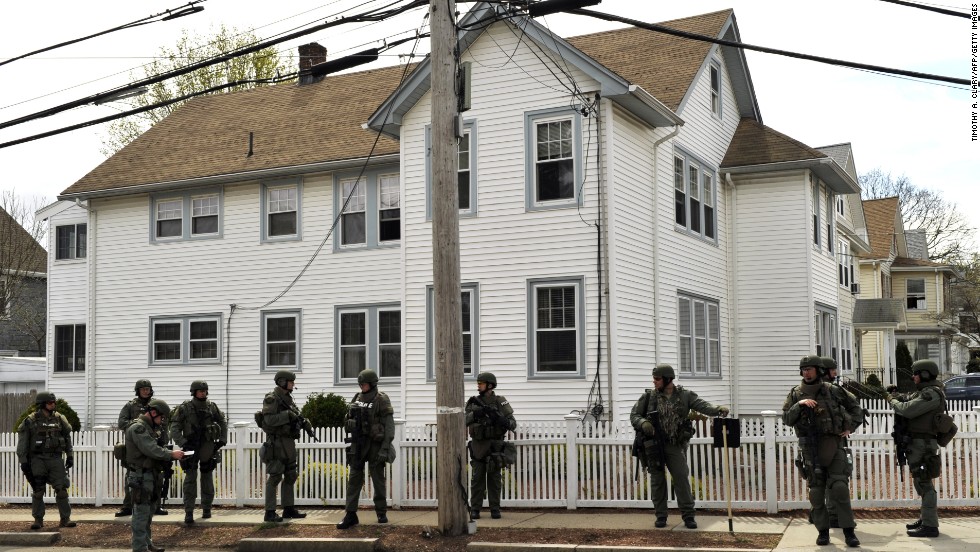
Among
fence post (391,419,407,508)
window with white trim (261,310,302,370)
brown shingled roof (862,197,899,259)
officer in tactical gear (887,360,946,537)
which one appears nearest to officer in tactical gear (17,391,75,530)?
fence post (391,419,407,508)

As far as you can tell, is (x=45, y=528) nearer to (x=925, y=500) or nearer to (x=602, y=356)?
(x=602, y=356)

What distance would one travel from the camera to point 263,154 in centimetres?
2459

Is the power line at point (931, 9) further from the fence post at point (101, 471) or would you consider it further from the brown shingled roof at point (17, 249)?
the brown shingled roof at point (17, 249)

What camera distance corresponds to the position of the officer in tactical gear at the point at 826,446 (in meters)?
10.8

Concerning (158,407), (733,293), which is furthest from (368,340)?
(158,407)

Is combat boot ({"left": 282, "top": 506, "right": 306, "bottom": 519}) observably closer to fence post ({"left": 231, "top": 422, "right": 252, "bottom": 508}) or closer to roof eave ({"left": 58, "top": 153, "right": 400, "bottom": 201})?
fence post ({"left": 231, "top": 422, "right": 252, "bottom": 508})

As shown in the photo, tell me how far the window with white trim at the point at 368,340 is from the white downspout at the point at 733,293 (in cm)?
729

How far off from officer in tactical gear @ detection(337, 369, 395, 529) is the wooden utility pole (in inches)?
51.2

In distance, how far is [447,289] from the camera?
470 inches

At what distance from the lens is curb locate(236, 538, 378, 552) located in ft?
38.7

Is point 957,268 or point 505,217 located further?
point 957,268

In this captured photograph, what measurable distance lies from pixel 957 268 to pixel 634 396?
46677 millimetres

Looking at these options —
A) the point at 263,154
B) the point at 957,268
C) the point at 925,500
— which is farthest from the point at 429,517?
the point at 957,268

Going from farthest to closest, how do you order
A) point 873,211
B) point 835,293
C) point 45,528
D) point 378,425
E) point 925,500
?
point 873,211
point 835,293
point 45,528
point 378,425
point 925,500
